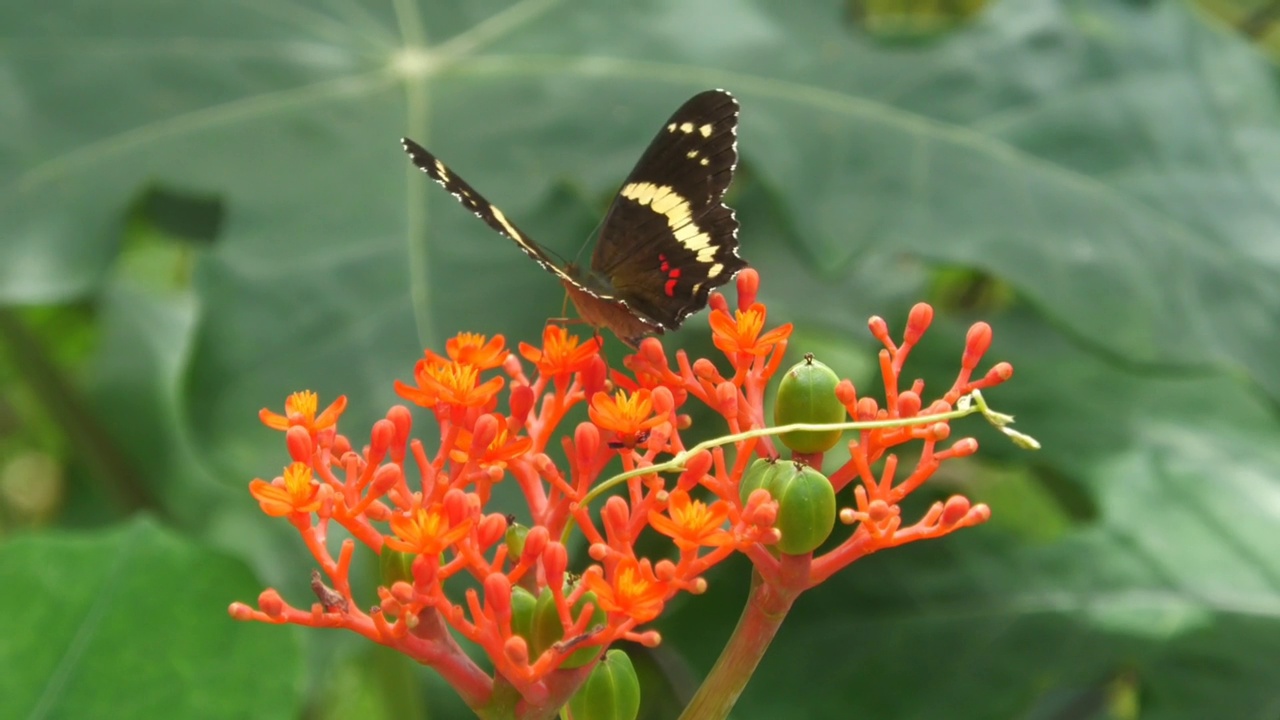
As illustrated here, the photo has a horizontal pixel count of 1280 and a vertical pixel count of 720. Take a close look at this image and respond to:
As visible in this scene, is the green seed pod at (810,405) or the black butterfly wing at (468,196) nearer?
the green seed pod at (810,405)

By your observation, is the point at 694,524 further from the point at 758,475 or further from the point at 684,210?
the point at 684,210

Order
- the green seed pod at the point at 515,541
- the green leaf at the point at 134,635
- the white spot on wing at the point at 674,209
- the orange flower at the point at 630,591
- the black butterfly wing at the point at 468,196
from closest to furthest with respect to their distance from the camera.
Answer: the orange flower at the point at 630,591
the green seed pod at the point at 515,541
the black butterfly wing at the point at 468,196
the white spot on wing at the point at 674,209
the green leaf at the point at 134,635

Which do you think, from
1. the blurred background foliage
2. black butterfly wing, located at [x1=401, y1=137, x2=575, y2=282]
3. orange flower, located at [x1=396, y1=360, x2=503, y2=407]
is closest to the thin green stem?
orange flower, located at [x1=396, y1=360, x2=503, y2=407]

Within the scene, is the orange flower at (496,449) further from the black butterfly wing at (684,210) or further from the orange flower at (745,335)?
the black butterfly wing at (684,210)

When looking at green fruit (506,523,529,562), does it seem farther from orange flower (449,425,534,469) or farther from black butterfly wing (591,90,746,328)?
black butterfly wing (591,90,746,328)

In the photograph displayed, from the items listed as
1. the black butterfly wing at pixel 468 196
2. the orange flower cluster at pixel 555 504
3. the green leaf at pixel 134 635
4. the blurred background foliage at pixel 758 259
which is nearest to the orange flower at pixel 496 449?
the orange flower cluster at pixel 555 504

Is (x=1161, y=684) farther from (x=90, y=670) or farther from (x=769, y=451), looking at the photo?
(x=90, y=670)

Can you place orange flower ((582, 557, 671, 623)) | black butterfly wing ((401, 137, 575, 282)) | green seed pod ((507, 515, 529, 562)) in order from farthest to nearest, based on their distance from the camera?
black butterfly wing ((401, 137, 575, 282)) → green seed pod ((507, 515, 529, 562)) → orange flower ((582, 557, 671, 623))
